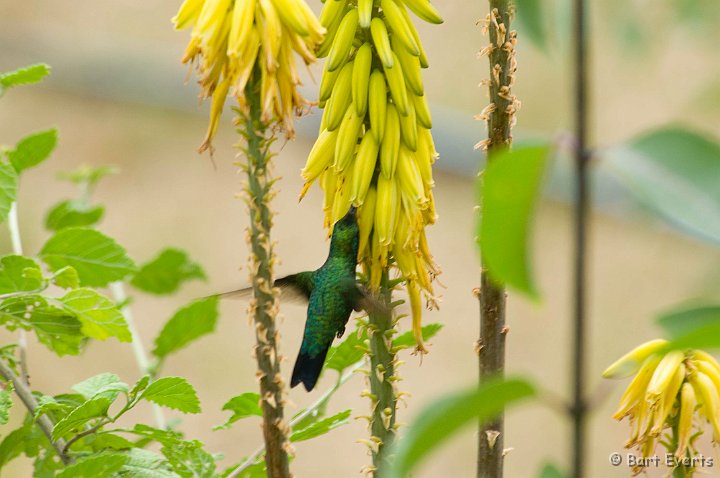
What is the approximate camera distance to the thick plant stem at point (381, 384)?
723mm

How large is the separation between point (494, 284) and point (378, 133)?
0.13m

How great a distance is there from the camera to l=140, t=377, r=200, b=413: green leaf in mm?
833

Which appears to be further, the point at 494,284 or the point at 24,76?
the point at 24,76

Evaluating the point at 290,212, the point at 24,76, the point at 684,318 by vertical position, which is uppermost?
the point at 290,212

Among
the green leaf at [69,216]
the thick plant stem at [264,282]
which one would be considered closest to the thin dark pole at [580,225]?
the thick plant stem at [264,282]

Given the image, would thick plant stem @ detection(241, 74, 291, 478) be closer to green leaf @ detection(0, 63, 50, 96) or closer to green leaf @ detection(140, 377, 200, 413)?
green leaf @ detection(140, 377, 200, 413)

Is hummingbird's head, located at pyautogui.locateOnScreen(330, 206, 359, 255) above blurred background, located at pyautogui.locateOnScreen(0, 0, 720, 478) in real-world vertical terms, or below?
below

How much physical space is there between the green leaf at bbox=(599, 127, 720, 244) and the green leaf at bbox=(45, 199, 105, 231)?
0.89 meters

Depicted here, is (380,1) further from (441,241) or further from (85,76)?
(85,76)

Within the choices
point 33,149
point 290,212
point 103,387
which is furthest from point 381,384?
point 290,212

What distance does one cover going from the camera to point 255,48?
661 mm

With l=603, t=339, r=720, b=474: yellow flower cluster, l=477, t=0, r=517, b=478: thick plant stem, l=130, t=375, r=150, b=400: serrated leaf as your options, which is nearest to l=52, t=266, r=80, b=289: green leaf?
l=130, t=375, r=150, b=400: serrated leaf

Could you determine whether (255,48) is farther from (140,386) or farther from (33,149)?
(33,149)

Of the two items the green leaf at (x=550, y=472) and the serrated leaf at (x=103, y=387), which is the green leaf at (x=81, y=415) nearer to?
the serrated leaf at (x=103, y=387)
